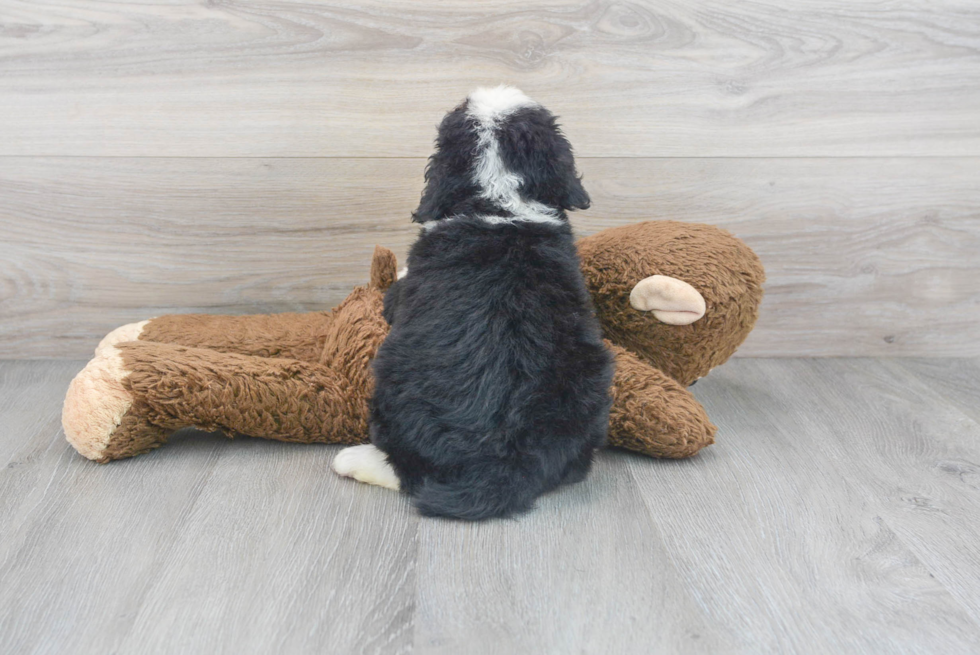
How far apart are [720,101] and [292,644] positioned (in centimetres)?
114

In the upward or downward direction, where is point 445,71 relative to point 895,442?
upward

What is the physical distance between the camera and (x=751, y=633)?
782mm

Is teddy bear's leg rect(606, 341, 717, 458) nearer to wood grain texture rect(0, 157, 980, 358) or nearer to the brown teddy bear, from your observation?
the brown teddy bear

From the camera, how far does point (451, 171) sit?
1017 millimetres

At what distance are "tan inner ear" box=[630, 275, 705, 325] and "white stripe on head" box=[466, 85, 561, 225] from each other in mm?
201

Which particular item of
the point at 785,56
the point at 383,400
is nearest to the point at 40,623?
the point at 383,400

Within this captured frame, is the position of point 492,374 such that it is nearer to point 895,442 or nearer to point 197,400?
point 197,400

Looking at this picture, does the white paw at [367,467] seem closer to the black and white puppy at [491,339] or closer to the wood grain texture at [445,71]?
the black and white puppy at [491,339]

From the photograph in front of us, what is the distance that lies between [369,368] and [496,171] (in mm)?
333

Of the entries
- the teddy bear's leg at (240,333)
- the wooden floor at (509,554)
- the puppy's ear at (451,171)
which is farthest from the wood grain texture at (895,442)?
the teddy bear's leg at (240,333)

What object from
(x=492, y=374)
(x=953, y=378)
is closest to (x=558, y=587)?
(x=492, y=374)

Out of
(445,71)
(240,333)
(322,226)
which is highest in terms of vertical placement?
(445,71)

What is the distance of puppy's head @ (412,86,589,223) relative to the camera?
100 cm

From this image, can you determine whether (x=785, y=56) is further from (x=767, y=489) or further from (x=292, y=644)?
(x=292, y=644)
